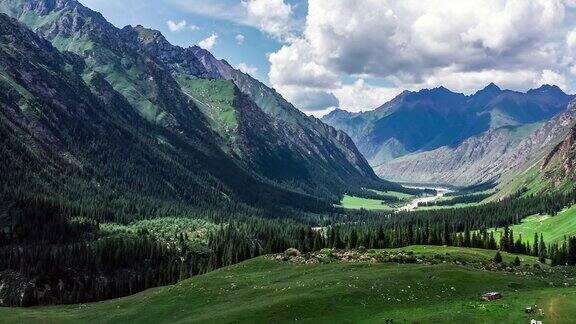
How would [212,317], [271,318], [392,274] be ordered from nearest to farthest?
[271,318]
[212,317]
[392,274]

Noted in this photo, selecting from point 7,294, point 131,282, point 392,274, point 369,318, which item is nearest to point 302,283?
point 392,274

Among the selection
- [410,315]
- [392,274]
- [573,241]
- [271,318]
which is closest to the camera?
[410,315]

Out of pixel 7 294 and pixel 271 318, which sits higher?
pixel 271 318

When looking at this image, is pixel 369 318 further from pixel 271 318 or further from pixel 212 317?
pixel 212 317

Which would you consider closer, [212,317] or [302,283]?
[212,317]

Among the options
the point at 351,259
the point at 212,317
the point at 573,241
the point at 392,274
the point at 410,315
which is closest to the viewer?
the point at 410,315

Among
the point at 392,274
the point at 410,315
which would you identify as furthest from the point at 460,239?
the point at 410,315

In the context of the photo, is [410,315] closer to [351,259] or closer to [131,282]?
[351,259]
